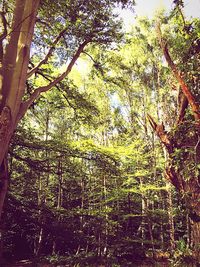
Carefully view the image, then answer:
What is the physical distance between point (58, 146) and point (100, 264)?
698cm

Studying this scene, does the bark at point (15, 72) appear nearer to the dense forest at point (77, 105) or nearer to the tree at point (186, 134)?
the dense forest at point (77, 105)

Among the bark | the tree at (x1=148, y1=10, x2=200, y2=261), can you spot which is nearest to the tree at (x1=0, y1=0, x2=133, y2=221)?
the bark

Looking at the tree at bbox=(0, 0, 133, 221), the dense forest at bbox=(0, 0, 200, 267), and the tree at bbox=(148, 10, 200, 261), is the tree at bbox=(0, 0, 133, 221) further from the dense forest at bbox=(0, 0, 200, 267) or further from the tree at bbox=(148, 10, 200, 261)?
the tree at bbox=(148, 10, 200, 261)

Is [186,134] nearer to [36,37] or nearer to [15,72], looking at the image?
[15,72]

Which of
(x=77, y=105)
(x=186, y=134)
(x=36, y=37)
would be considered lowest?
(x=186, y=134)

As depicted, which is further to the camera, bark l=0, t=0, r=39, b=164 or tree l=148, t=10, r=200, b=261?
tree l=148, t=10, r=200, b=261

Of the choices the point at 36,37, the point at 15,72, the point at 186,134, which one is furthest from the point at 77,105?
the point at 15,72

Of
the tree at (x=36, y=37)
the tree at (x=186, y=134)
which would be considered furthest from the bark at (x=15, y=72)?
the tree at (x=186, y=134)

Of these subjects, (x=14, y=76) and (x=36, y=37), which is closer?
(x=14, y=76)

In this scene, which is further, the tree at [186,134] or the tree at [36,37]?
the tree at [186,134]

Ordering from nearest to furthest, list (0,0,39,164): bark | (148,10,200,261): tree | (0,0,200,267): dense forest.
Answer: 1. (0,0,39,164): bark
2. (0,0,200,267): dense forest
3. (148,10,200,261): tree

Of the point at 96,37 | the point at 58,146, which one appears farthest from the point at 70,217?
the point at 96,37

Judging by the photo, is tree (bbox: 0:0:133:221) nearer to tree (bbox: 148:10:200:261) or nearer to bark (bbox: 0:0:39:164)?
bark (bbox: 0:0:39:164)

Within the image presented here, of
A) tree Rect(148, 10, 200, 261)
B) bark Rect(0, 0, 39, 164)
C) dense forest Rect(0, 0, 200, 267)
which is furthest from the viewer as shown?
tree Rect(148, 10, 200, 261)
